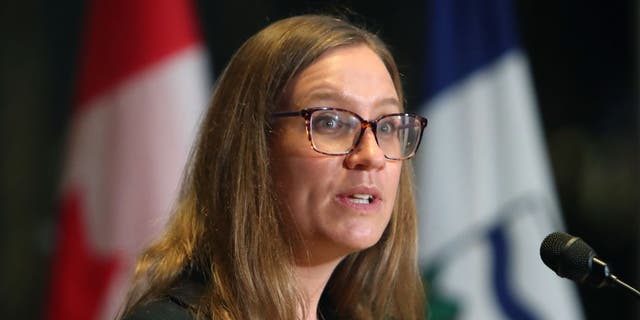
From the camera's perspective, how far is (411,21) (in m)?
4.11

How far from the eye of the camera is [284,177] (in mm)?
1636

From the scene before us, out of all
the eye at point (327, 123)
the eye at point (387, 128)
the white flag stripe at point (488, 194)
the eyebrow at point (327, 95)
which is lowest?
the white flag stripe at point (488, 194)

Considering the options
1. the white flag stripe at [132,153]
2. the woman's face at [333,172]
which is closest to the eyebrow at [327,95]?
the woman's face at [333,172]

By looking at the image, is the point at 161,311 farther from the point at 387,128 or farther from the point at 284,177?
the point at 387,128

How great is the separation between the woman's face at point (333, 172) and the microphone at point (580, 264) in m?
0.37

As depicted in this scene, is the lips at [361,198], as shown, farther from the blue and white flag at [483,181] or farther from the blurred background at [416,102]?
the blurred background at [416,102]

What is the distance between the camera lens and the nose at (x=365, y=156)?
1.61 metres

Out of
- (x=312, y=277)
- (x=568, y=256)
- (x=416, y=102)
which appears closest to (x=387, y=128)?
(x=312, y=277)

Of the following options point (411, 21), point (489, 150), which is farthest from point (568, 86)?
point (489, 150)

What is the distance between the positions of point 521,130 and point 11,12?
239 cm

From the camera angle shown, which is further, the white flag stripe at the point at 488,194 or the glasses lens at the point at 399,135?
the white flag stripe at the point at 488,194

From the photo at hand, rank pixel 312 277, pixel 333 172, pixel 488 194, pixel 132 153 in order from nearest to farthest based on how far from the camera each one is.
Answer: pixel 333 172 < pixel 312 277 < pixel 132 153 < pixel 488 194

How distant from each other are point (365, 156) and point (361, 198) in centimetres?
9

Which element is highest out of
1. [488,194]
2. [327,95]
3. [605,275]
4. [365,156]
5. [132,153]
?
[327,95]
